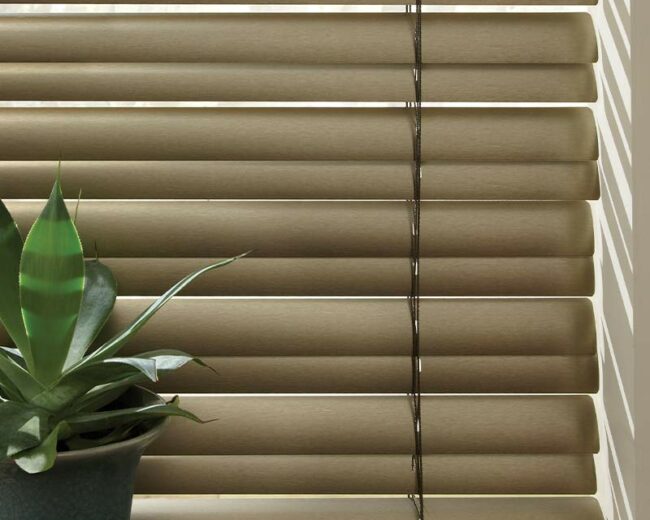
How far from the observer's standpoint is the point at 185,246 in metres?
0.99

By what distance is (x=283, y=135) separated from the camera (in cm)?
99

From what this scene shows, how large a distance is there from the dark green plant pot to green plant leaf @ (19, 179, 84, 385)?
0.09 meters

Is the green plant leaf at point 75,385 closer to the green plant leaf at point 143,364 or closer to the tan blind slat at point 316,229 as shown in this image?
the green plant leaf at point 143,364

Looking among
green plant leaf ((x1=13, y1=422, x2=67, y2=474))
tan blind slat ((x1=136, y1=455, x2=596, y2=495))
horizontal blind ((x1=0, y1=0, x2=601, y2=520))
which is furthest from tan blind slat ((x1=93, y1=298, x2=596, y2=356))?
green plant leaf ((x1=13, y1=422, x2=67, y2=474))

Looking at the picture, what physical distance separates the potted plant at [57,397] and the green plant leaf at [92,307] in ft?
0.08

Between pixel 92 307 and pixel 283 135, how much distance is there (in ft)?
1.00

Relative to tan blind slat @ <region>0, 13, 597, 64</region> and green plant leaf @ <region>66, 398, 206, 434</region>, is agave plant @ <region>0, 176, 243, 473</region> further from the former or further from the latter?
tan blind slat @ <region>0, 13, 597, 64</region>

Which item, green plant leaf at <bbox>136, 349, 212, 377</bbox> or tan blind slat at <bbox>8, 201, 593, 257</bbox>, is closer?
green plant leaf at <bbox>136, 349, 212, 377</bbox>

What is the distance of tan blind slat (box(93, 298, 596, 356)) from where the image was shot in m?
0.98

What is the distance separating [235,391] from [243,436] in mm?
55

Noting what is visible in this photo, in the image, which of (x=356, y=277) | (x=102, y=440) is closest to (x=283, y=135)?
(x=356, y=277)

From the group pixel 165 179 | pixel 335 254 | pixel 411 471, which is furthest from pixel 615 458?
pixel 165 179

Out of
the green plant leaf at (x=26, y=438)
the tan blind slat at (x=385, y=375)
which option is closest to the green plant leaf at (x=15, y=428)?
the green plant leaf at (x=26, y=438)

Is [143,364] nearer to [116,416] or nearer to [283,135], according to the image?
[116,416]
